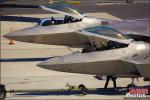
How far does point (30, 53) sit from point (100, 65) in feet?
29.1

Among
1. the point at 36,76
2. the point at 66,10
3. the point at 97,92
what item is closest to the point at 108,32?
the point at 97,92

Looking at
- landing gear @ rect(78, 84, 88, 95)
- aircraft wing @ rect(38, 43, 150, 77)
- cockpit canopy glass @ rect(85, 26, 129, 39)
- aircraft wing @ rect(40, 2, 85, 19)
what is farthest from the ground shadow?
aircraft wing @ rect(40, 2, 85, 19)

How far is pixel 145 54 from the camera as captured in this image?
14.0 meters

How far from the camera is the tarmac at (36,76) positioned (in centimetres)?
1405

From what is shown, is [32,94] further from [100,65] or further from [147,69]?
[147,69]

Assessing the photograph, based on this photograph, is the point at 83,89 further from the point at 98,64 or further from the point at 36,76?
the point at 36,76

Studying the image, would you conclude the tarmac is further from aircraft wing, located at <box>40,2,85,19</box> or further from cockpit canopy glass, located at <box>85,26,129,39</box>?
aircraft wing, located at <box>40,2,85,19</box>

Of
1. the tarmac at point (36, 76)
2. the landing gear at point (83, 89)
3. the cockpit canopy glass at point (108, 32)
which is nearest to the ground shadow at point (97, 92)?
the tarmac at point (36, 76)

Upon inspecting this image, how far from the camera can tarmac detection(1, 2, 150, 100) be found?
1405cm

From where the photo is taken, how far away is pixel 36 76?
17188 millimetres

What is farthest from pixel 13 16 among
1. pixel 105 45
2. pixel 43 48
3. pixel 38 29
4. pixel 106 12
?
pixel 105 45

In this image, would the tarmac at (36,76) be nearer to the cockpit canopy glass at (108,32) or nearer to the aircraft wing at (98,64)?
the aircraft wing at (98,64)

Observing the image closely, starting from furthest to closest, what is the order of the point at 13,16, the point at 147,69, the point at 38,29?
the point at 13,16 < the point at 38,29 < the point at 147,69

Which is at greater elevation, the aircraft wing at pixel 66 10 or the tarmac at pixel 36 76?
the aircraft wing at pixel 66 10
